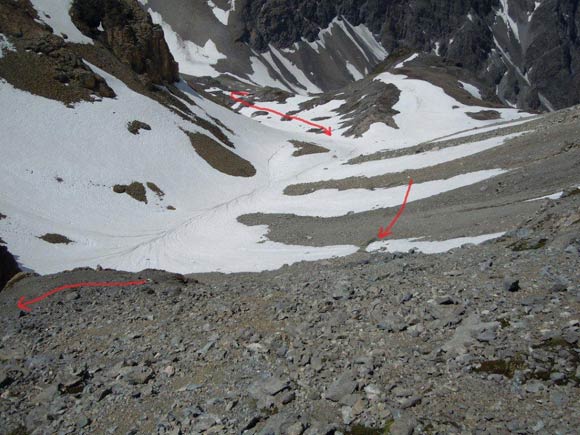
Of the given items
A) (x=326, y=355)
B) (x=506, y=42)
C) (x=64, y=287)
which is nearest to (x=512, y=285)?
(x=326, y=355)

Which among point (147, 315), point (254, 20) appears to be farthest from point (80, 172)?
point (254, 20)

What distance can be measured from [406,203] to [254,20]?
168 meters

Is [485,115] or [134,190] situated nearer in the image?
[134,190]

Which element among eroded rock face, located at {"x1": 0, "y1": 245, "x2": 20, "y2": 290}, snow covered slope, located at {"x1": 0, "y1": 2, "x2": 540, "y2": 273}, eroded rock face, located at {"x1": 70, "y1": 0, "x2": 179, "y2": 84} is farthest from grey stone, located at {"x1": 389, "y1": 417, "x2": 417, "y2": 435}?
eroded rock face, located at {"x1": 70, "y1": 0, "x2": 179, "y2": 84}

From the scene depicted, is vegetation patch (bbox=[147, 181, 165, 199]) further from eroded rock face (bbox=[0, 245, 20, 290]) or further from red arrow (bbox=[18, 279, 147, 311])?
red arrow (bbox=[18, 279, 147, 311])

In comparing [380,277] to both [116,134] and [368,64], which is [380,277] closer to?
[116,134]

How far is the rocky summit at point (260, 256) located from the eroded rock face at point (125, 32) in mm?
272

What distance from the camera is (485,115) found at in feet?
223

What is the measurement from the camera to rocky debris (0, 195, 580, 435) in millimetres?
6695

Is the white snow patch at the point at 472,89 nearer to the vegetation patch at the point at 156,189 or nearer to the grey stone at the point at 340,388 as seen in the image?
the vegetation patch at the point at 156,189

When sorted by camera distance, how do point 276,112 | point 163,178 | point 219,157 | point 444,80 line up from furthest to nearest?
point 276,112 < point 444,80 < point 219,157 < point 163,178

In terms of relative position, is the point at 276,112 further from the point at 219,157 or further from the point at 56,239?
the point at 56,239

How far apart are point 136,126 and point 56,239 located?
828 inches

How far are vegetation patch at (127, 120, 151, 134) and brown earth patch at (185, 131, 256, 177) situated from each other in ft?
16.1
